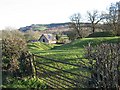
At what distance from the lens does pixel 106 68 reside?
6.32 metres

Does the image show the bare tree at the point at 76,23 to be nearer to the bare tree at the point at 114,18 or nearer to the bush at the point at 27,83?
the bare tree at the point at 114,18

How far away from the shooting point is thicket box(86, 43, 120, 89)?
621cm

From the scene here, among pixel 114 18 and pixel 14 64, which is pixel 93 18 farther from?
pixel 14 64

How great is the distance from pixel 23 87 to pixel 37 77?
3.20 feet

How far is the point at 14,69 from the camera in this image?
36.7 feet

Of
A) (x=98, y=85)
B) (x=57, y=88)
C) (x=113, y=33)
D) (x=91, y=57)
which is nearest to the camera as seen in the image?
(x=98, y=85)

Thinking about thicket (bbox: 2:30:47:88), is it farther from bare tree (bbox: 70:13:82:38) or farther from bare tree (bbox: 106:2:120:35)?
bare tree (bbox: 70:13:82:38)

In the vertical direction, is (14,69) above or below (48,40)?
above

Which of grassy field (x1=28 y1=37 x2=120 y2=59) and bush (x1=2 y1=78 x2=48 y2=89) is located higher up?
bush (x1=2 y1=78 x2=48 y2=89)

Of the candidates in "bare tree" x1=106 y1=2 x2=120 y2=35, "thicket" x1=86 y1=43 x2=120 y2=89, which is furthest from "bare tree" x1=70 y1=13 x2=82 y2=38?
"thicket" x1=86 y1=43 x2=120 y2=89

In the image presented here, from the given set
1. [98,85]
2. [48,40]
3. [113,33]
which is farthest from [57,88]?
[48,40]

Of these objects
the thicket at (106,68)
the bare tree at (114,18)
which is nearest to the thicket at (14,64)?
the thicket at (106,68)

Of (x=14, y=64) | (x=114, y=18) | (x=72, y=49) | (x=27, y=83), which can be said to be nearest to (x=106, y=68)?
(x=27, y=83)

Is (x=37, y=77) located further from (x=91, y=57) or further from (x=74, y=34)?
(x=74, y=34)
